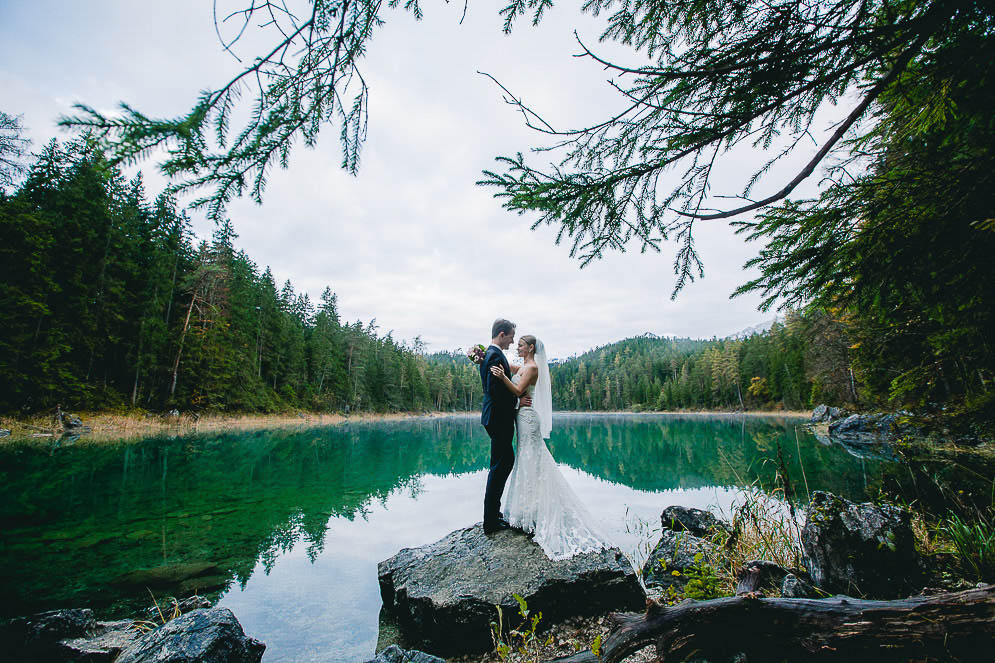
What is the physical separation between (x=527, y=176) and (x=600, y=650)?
3.00 meters

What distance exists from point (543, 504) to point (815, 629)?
2.96 metres

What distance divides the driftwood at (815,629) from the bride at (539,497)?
2.03m

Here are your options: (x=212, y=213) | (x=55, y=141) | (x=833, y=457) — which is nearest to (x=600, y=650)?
(x=212, y=213)

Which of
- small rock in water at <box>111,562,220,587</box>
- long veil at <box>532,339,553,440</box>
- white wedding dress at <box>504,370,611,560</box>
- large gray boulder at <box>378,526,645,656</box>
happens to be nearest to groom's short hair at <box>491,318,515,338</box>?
long veil at <box>532,339,553,440</box>

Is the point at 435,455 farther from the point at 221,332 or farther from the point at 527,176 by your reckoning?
the point at 221,332

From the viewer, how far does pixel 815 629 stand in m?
1.92

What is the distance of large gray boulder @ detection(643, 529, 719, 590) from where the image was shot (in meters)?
4.33

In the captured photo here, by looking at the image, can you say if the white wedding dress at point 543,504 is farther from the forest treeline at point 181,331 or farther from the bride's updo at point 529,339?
the forest treeline at point 181,331

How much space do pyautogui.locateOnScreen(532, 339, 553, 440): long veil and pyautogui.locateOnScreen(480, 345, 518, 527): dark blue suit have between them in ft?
1.85

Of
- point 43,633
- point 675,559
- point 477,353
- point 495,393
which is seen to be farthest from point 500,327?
point 43,633

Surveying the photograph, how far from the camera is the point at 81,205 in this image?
20422mm

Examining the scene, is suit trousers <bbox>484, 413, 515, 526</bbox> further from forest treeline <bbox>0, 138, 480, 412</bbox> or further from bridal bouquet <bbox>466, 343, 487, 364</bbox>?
forest treeline <bbox>0, 138, 480, 412</bbox>

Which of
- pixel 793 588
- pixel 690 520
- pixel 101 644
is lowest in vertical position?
pixel 690 520

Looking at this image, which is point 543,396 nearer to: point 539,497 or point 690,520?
point 539,497
